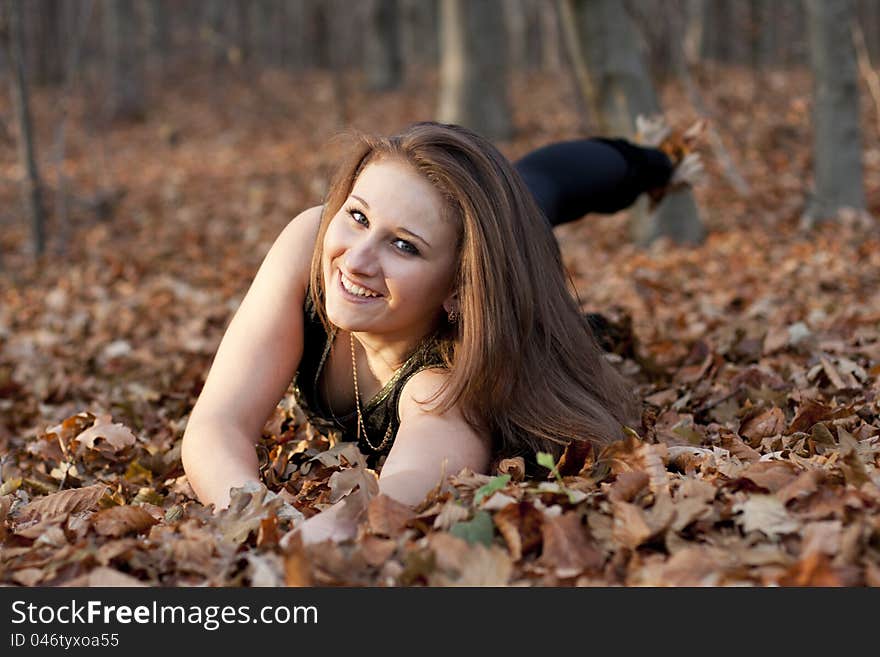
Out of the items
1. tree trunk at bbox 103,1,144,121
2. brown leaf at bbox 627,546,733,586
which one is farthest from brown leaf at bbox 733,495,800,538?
tree trunk at bbox 103,1,144,121

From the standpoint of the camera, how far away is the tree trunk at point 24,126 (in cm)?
683

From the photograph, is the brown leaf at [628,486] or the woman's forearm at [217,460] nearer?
the brown leaf at [628,486]

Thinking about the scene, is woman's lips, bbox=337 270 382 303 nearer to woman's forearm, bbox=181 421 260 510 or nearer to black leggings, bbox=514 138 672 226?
woman's forearm, bbox=181 421 260 510

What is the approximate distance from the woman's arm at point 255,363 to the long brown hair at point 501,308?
11cm

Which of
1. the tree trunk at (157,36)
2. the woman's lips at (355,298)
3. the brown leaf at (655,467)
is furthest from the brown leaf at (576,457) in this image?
the tree trunk at (157,36)

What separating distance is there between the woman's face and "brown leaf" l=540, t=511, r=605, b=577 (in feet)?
2.73

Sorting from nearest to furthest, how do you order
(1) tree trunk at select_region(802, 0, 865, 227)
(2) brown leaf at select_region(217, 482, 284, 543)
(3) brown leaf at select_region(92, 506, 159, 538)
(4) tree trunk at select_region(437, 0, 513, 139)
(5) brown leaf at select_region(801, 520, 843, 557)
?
(5) brown leaf at select_region(801, 520, 843, 557)
(2) brown leaf at select_region(217, 482, 284, 543)
(3) brown leaf at select_region(92, 506, 159, 538)
(1) tree trunk at select_region(802, 0, 865, 227)
(4) tree trunk at select_region(437, 0, 513, 139)

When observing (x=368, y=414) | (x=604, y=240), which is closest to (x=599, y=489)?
(x=368, y=414)

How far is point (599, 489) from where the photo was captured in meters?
2.40

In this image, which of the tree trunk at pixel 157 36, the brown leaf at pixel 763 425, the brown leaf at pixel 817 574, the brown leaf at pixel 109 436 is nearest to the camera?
the brown leaf at pixel 817 574

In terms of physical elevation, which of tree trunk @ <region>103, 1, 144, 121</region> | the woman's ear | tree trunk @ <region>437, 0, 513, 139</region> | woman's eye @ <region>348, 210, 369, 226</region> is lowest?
the woman's ear

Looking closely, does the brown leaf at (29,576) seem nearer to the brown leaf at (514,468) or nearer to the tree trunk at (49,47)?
the brown leaf at (514,468)

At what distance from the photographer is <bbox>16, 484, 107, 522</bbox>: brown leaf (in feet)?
8.59

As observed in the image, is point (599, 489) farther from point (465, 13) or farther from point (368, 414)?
point (465, 13)
